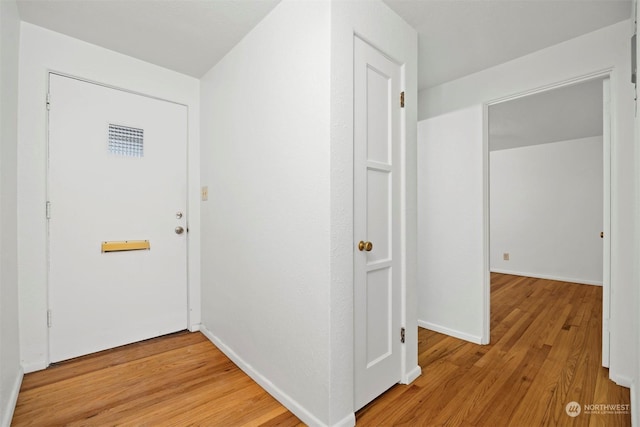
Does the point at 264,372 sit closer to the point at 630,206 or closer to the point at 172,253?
the point at 172,253

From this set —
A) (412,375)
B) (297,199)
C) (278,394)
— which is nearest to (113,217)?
(297,199)

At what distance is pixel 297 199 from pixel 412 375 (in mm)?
1426

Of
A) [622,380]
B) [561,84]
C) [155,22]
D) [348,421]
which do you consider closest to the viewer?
[348,421]

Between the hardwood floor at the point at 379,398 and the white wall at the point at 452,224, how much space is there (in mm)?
265

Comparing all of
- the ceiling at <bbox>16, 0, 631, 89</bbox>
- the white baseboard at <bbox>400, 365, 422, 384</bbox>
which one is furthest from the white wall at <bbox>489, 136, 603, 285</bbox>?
the white baseboard at <bbox>400, 365, 422, 384</bbox>

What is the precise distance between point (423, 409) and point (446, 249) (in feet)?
4.80

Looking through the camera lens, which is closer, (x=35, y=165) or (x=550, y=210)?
(x=35, y=165)

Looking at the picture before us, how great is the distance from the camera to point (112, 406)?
164 centimetres

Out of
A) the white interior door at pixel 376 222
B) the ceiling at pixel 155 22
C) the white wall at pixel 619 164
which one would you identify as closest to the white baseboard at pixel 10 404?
the white interior door at pixel 376 222

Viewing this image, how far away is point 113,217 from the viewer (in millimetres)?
2307

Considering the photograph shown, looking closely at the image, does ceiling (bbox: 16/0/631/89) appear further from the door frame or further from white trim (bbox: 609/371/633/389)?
white trim (bbox: 609/371/633/389)

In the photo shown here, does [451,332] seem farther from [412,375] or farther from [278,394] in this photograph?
[278,394]

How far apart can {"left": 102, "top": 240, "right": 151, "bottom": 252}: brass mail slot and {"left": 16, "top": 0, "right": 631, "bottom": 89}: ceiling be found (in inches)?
62.2

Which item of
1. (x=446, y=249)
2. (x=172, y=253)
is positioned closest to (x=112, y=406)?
(x=172, y=253)
